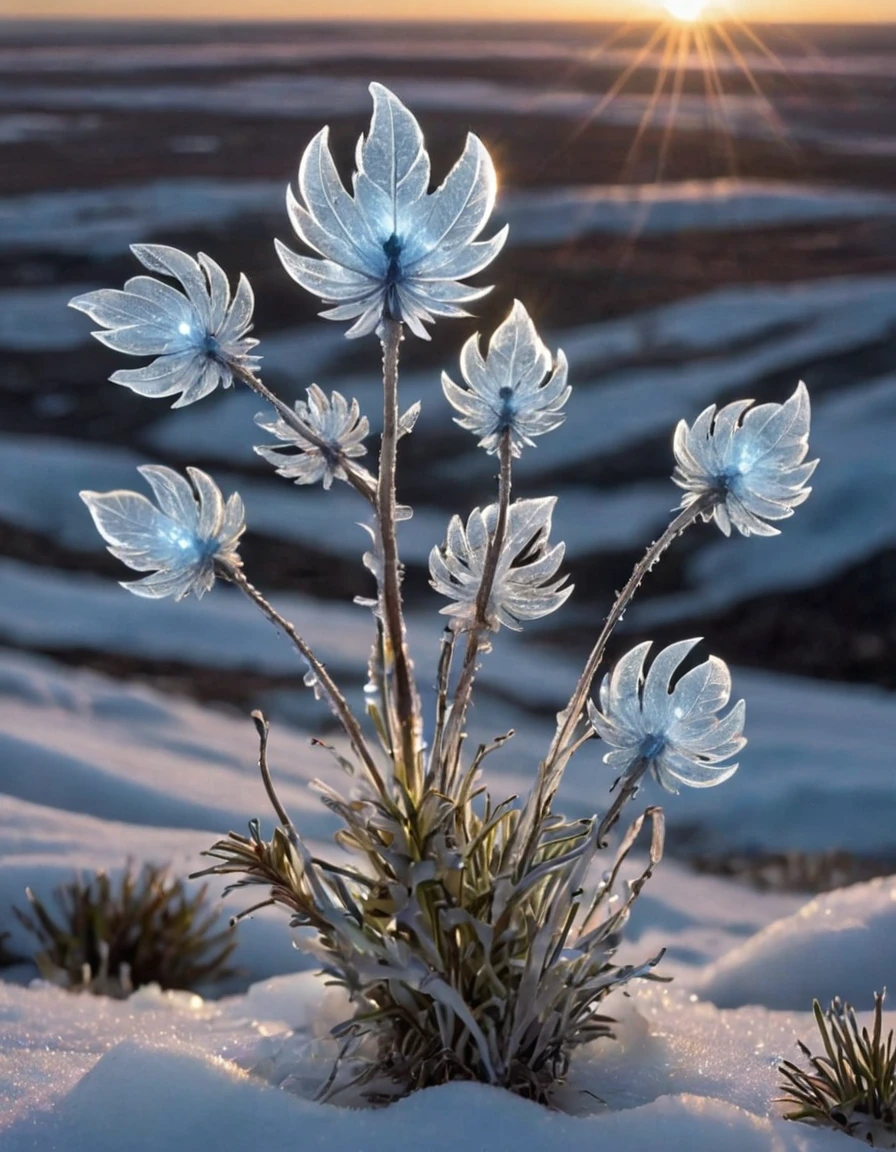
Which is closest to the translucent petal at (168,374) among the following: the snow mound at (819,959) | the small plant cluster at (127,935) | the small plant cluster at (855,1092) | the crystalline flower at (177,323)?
the crystalline flower at (177,323)

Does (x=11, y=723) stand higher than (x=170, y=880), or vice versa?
(x=11, y=723)

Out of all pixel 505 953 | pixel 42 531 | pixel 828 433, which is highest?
pixel 828 433

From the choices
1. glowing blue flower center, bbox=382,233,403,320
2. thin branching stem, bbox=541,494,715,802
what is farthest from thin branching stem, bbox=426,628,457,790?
glowing blue flower center, bbox=382,233,403,320

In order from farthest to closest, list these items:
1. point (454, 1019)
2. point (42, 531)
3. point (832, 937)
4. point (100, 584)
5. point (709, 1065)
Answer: point (42, 531) → point (100, 584) → point (832, 937) → point (709, 1065) → point (454, 1019)

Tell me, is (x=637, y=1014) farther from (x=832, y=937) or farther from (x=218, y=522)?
(x=218, y=522)

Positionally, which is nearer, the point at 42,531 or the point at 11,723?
the point at 11,723

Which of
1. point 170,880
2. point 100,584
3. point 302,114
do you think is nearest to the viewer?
point 170,880

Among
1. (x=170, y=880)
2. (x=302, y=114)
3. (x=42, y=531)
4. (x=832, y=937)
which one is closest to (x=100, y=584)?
(x=42, y=531)
